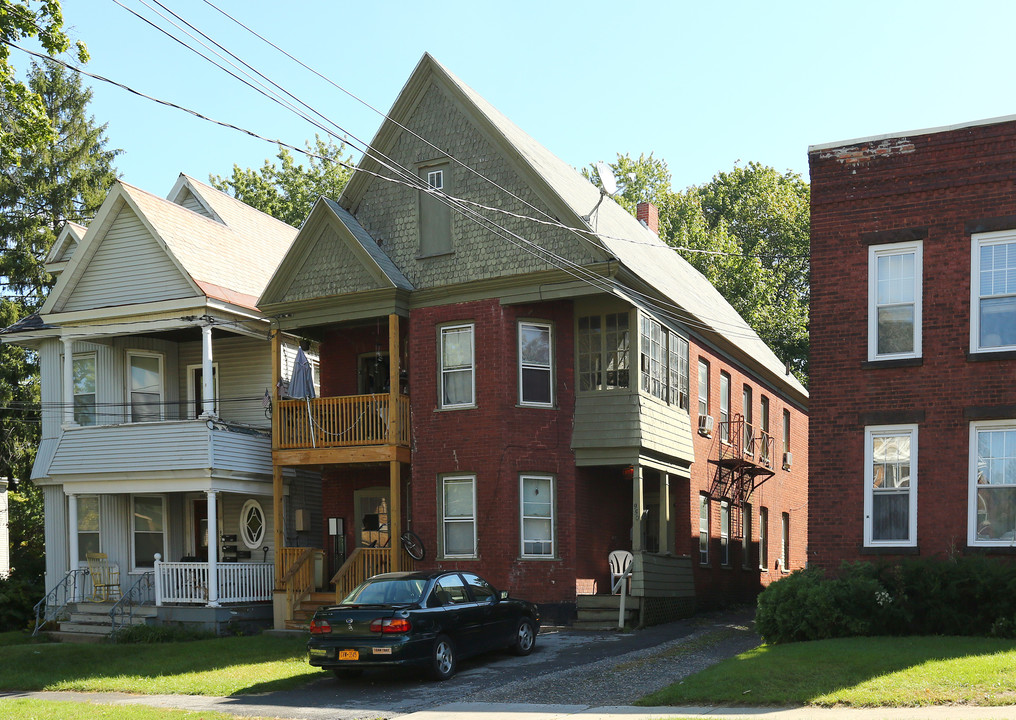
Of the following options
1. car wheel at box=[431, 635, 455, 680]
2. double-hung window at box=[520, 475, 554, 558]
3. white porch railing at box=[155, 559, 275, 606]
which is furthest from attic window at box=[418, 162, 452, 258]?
car wheel at box=[431, 635, 455, 680]

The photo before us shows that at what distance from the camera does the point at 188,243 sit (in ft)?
84.1

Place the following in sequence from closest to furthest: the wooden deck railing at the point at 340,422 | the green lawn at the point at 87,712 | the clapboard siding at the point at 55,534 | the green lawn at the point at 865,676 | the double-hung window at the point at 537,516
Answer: the green lawn at the point at 865,676 < the green lawn at the point at 87,712 < the double-hung window at the point at 537,516 < the wooden deck railing at the point at 340,422 < the clapboard siding at the point at 55,534

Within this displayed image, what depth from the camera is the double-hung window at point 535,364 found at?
22.7 metres

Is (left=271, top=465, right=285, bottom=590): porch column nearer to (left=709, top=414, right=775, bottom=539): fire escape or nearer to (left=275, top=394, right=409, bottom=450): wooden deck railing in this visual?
(left=275, top=394, right=409, bottom=450): wooden deck railing

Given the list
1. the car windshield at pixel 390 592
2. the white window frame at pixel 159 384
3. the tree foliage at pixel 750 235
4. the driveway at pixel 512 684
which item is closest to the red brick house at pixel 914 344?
the driveway at pixel 512 684

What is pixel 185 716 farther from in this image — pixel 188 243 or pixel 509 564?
pixel 188 243

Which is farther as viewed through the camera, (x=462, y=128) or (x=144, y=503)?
(x=144, y=503)

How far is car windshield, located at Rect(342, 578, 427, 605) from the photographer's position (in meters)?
15.5

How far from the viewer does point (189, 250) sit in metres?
25.4

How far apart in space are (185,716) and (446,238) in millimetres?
12508

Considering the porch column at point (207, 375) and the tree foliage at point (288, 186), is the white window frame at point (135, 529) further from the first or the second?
the tree foliage at point (288, 186)

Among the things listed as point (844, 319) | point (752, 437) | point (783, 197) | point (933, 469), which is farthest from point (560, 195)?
point (783, 197)

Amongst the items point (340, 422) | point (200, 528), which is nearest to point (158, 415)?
point (200, 528)

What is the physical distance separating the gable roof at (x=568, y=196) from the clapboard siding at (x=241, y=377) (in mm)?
4910
